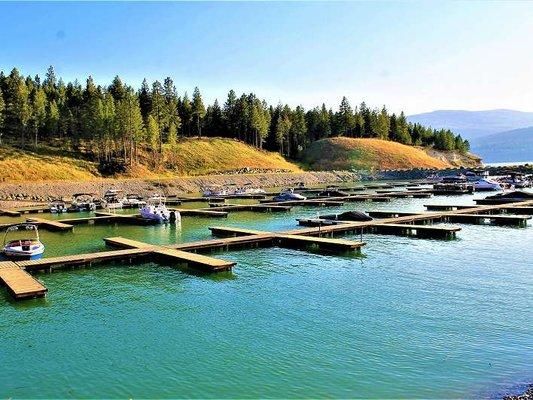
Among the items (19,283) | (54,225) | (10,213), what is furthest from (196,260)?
(10,213)

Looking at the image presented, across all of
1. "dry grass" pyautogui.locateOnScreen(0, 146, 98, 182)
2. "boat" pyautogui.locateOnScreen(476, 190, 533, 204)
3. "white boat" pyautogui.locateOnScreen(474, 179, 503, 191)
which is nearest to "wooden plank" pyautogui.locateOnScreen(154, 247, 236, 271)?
"boat" pyautogui.locateOnScreen(476, 190, 533, 204)

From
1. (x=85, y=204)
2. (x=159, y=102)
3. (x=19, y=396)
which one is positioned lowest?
(x=19, y=396)

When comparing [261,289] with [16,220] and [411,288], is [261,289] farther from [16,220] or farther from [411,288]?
[16,220]

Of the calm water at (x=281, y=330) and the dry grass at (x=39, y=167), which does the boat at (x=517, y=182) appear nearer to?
the calm water at (x=281, y=330)

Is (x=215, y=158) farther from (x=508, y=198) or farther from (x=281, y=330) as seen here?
(x=281, y=330)

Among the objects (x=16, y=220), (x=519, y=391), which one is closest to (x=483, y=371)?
(x=519, y=391)
